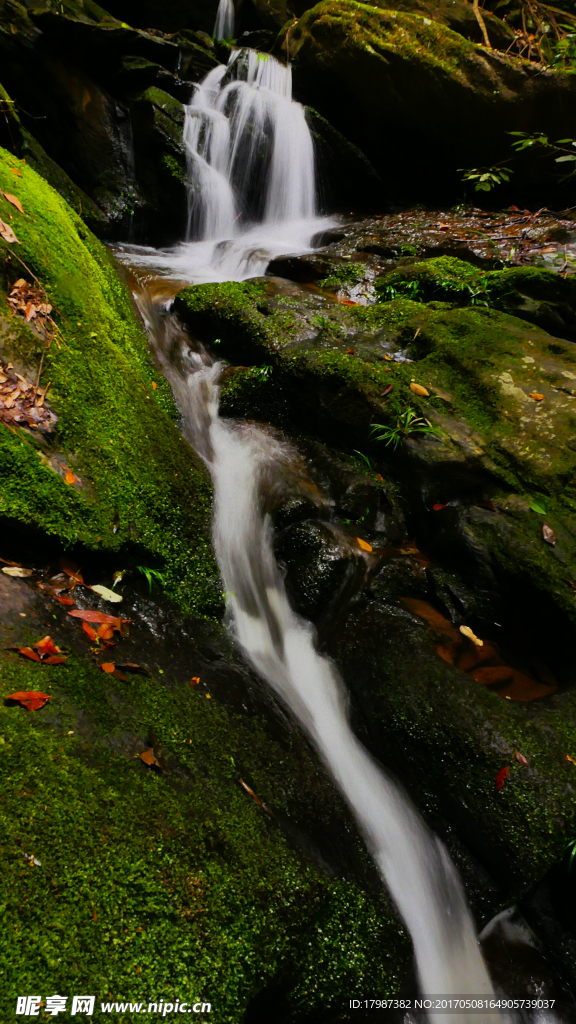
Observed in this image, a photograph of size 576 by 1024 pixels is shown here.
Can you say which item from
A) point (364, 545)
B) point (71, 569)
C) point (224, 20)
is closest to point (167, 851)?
point (71, 569)

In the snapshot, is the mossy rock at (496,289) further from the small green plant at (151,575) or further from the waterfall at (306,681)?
the small green plant at (151,575)

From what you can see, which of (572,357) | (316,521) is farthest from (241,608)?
(572,357)

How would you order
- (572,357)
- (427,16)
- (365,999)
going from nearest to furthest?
(365,999) → (572,357) → (427,16)

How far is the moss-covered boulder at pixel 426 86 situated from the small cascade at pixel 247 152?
89 centimetres

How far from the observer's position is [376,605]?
146 inches

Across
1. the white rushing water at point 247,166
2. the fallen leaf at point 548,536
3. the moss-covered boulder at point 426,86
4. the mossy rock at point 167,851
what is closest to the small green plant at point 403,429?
the fallen leaf at point 548,536

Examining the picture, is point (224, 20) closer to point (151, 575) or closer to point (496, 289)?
point (496, 289)

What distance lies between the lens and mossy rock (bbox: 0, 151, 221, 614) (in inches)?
104

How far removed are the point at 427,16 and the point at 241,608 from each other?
12864 mm

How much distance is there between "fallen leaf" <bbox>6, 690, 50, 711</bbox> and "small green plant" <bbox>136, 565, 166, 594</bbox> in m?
1.02

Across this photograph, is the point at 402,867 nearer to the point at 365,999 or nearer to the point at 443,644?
the point at 365,999

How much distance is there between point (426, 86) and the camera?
896 cm

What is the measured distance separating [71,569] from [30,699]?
2.74 ft

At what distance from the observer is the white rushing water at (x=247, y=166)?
28.6ft
